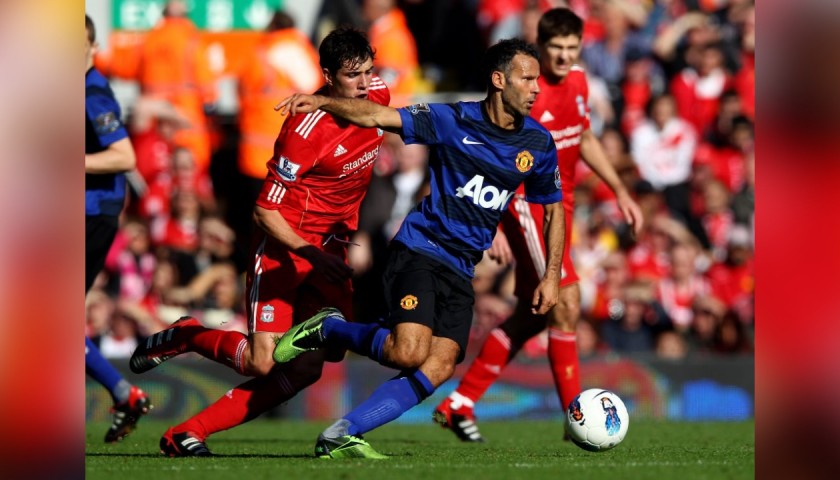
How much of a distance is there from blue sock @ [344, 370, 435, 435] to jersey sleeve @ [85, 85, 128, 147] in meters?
2.96

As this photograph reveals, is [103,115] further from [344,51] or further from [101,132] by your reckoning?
[344,51]

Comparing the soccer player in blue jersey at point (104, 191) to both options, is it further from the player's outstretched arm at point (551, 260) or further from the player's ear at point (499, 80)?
the player's outstretched arm at point (551, 260)

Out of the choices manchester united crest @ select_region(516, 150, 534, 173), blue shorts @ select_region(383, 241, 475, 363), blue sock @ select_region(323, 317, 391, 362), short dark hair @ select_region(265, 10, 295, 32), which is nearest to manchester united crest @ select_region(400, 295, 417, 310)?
blue shorts @ select_region(383, 241, 475, 363)

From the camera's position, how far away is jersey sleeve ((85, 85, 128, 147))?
29.2ft

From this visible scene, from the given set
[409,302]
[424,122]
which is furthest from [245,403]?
[424,122]

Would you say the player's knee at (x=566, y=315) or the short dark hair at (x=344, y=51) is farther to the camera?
the player's knee at (x=566, y=315)

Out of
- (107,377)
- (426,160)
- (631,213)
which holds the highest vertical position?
(426,160)

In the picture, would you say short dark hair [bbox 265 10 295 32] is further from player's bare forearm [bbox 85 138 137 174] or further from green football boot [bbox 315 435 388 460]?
green football boot [bbox 315 435 388 460]

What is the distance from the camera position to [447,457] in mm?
7426

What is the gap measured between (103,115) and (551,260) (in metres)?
3.29

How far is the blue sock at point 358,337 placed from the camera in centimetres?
701

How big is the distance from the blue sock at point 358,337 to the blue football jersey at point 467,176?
1.87ft

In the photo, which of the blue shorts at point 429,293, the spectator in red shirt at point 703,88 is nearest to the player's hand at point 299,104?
the blue shorts at point 429,293
